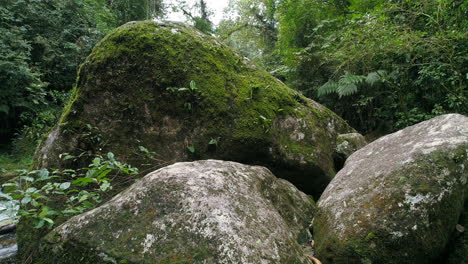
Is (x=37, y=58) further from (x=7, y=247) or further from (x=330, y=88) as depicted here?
(x=330, y=88)

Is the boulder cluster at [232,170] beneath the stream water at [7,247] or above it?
above

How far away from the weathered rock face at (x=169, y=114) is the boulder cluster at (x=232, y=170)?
0.01 metres

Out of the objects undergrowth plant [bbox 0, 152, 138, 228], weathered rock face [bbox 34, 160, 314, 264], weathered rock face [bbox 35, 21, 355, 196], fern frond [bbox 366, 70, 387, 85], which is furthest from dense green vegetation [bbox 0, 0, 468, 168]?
undergrowth plant [bbox 0, 152, 138, 228]

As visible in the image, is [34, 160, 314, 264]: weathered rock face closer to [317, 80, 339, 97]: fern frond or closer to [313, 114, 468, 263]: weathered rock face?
[313, 114, 468, 263]: weathered rock face

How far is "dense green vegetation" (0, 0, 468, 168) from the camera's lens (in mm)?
4812

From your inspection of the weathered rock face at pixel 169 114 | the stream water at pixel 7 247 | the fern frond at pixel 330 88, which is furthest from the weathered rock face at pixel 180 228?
the fern frond at pixel 330 88

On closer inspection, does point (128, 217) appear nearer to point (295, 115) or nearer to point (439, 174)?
point (439, 174)

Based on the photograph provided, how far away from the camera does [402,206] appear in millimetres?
1954

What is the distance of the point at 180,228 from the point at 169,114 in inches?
73.8

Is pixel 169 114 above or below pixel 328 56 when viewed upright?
below

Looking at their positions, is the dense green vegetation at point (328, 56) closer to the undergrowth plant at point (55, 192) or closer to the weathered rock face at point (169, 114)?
the weathered rock face at point (169, 114)

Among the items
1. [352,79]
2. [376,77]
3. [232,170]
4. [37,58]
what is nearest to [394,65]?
[376,77]

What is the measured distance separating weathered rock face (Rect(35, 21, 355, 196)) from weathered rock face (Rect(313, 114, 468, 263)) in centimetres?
104

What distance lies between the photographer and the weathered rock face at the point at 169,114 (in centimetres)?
314
